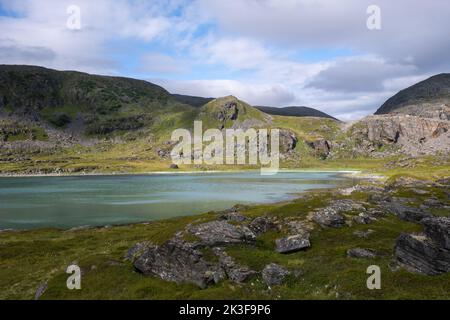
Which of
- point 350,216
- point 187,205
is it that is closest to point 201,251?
point 350,216

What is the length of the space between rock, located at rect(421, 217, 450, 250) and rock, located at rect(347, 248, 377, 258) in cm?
480

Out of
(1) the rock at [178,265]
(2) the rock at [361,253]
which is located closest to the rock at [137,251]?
(1) the rock at [178,265]

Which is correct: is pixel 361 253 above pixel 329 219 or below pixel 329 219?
below

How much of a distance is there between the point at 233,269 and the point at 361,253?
465 inches

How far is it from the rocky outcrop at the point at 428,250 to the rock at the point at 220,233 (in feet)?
45.3

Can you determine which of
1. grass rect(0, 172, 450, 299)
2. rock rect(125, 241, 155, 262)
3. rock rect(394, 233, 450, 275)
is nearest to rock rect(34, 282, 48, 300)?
grass rect(0, 172, 450, 299)

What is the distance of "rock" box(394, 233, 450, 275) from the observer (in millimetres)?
26734

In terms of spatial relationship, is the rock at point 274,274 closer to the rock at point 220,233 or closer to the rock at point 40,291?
the rock at point 220,233

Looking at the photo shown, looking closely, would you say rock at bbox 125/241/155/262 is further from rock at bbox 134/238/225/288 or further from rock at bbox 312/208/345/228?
rock at bbox 312/208/345/228

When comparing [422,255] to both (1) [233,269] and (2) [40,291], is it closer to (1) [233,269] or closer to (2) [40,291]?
(1) [233,269]

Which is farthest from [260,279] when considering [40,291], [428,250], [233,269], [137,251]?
[40,291]

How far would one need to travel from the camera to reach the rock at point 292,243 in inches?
1368

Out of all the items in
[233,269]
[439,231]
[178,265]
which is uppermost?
[439,231]

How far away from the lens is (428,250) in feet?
90.9
